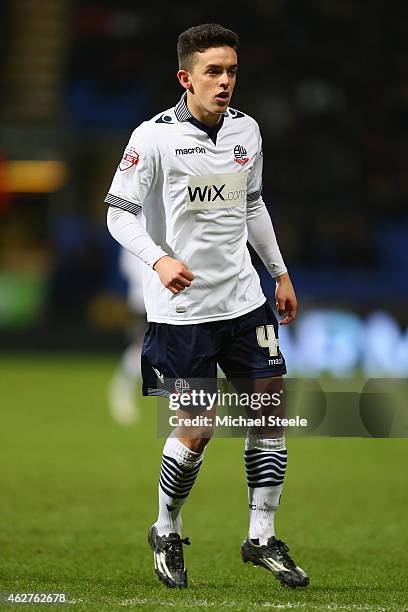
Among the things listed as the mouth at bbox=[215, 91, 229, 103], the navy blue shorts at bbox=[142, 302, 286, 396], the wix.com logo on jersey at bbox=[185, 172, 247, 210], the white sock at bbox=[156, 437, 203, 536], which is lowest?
the white sock at bbox=[156, 437, 203, 536]

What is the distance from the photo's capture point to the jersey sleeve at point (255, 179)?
4.34 meters

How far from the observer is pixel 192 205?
4.19m

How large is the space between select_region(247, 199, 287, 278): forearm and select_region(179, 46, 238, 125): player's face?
0.47 metres

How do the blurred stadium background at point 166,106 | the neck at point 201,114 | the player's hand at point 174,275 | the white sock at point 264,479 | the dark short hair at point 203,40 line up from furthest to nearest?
the blurred stadium background at point 166,106
the white sock at point 264,479
the neck at point 201,114
the dark short hair at point 203,40
the player's hand at point 174,275

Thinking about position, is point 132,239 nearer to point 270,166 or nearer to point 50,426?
point 50,426

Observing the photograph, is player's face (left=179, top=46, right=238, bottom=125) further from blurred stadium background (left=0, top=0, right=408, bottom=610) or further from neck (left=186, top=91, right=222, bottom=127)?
blurred stadium background (left=0, top=0, right=408, bottom=610)

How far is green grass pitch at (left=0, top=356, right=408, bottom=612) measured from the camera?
420 centimetres

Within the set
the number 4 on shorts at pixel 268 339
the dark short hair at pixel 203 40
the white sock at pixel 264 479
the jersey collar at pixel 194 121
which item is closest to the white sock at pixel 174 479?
the white sock at pixel 264 479

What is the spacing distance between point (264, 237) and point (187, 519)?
2.19 metres

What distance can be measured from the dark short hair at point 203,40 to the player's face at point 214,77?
19mm

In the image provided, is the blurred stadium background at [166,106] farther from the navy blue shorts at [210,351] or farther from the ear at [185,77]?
the ear at [185,77]

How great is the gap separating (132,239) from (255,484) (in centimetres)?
102

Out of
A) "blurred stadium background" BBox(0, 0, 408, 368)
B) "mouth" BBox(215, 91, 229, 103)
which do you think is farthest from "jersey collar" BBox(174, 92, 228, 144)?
"blurred stadium background" BBox(0, 0, 408, 368)

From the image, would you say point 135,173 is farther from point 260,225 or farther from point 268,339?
point 268,339
